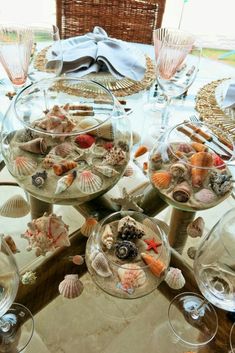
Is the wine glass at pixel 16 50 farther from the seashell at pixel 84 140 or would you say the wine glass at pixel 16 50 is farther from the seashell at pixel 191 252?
the seashell at pixel 191 252

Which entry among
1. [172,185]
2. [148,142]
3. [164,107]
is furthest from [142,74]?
[172,185]

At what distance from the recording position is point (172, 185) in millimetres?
605

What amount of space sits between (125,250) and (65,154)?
0.18 m

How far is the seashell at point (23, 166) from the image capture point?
0.58 metres

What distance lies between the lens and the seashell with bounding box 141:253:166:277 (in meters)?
0.48

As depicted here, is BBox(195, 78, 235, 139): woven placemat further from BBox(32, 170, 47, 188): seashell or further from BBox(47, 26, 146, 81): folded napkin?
BBox(32, 170, 47, 188): seashell

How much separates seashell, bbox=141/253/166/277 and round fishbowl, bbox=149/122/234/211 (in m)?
0.13

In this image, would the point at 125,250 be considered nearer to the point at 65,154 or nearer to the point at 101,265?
the point at 101,265

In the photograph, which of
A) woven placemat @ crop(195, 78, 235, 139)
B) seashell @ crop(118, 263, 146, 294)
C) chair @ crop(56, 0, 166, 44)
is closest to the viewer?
seashell @ crop(118, 263, 146, 294)

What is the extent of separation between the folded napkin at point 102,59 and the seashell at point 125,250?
1.68 feet

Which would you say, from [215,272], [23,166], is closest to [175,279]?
[215,272]

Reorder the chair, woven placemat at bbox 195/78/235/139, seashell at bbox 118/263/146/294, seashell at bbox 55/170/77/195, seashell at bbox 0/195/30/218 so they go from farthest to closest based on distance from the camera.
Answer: the chair < woven placemat at bbox 195/78/235/139 < seashell at bbox 0/195/30/218 < seashell at bbox 55/170/77/195 < seashell at bbox 118/263/146/294

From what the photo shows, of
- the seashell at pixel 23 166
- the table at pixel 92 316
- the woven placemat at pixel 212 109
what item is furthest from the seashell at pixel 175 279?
the woven placemat at pixel 212 109

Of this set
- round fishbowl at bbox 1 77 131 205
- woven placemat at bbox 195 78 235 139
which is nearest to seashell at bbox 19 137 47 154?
round fishbowl at bbox 1 77 131 205
